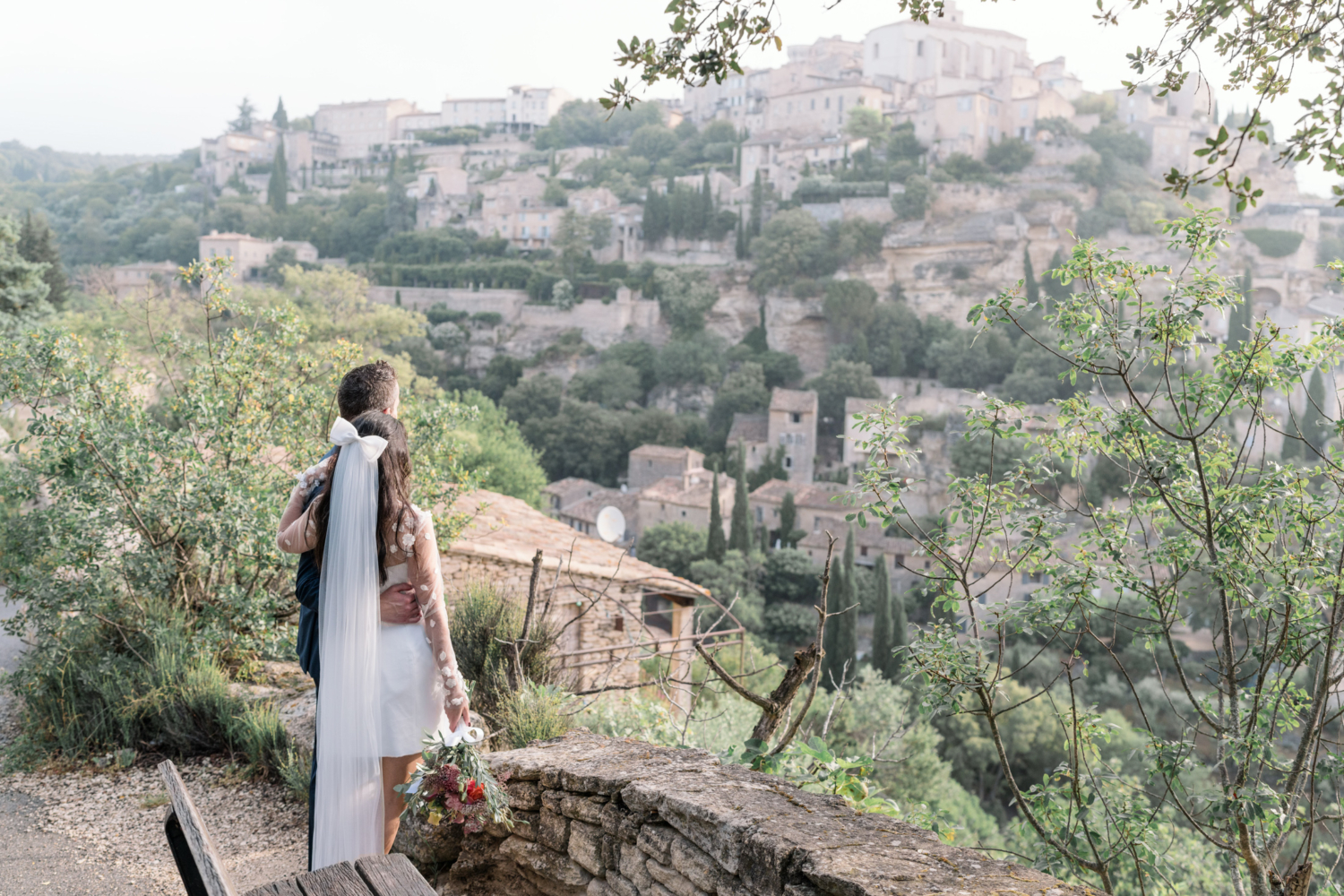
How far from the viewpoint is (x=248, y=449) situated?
13.9 ft

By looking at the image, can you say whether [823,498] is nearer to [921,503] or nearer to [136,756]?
[921,503]

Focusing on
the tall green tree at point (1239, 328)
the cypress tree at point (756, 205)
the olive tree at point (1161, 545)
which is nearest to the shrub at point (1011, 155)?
the cypress tree at point (756, 205)

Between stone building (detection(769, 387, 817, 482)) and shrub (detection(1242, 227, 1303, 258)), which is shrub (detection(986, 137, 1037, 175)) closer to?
shrub (detection(1242, 227, 1303, 258))

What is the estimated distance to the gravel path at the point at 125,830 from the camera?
2.69 meters

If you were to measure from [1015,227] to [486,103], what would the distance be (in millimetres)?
50146

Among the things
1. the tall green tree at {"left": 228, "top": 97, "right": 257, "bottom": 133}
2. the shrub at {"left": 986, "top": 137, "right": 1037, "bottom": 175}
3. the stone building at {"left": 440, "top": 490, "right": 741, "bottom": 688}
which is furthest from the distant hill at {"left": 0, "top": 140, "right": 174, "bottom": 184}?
the stone building at {"left": 440, "top": 490, "right": 741, "bottom": 688}

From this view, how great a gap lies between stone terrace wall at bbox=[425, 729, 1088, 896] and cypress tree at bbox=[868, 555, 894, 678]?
17610 millimetres

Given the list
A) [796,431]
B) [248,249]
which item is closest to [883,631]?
[796,431]

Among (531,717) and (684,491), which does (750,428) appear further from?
(531,717)

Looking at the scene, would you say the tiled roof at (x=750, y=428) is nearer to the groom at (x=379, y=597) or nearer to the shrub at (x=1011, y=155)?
the shrub at (x=1011, y=155)

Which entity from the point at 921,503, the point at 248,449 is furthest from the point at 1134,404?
the point at 921,503

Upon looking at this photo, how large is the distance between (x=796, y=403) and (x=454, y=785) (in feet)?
110

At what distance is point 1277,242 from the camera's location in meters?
44.7

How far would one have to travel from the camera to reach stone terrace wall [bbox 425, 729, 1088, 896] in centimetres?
146
